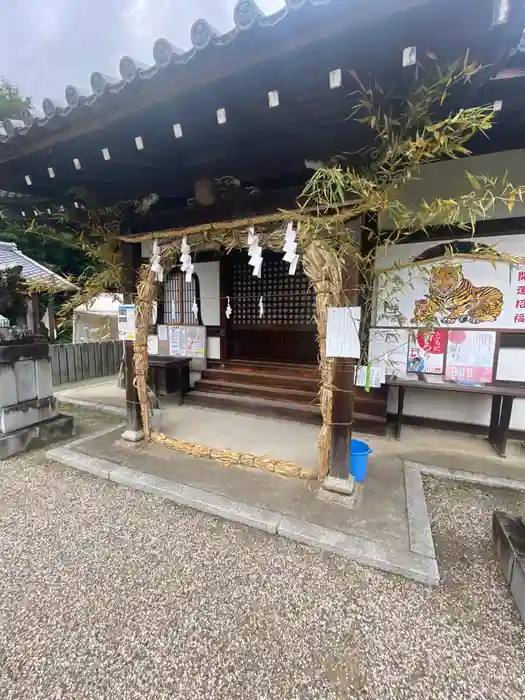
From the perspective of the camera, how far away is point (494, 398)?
3682mm

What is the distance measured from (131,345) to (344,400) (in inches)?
90.6

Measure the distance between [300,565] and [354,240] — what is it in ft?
7.21

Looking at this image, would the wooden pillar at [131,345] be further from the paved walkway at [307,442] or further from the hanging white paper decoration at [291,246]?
the hanging white paper decoration at [291,246]

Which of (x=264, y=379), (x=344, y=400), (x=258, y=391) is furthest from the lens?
(x=264, y=379)

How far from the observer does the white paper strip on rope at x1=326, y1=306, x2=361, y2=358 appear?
2.36 meters

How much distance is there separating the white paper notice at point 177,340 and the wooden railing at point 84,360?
3.36m

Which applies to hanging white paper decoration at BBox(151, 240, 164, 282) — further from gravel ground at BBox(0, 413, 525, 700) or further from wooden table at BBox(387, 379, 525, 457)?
wooden table at BBox(387, 379, 525, 457)

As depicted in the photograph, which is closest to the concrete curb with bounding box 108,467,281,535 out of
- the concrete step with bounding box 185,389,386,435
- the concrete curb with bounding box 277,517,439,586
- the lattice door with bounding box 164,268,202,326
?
the concrete curb with bounding box 277,517,439,586

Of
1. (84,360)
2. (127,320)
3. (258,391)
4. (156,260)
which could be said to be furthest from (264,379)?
(84,360)

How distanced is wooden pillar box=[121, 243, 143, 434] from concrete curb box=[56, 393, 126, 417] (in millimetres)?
1443

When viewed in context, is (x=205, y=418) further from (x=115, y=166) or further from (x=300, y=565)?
(x=115, y=166)

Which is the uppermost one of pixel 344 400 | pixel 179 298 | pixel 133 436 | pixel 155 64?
pixel 155 64

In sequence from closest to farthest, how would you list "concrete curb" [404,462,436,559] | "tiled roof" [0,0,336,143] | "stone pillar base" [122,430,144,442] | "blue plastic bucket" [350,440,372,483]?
"tiled roof" [0,0,336,143], "concrete curb" [404,462,436,559], "blue plastic bucket" [350,440,372,483], "stone pillar base" [122,430,144,442]

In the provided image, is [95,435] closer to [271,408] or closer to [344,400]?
[271,408]
